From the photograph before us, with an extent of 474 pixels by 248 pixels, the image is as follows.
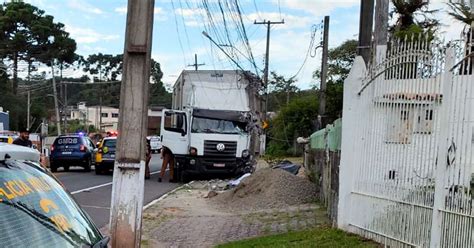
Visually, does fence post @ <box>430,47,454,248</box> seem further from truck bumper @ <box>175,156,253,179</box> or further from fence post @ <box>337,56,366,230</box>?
truck bumper @ <box>175,156,253,179</box>

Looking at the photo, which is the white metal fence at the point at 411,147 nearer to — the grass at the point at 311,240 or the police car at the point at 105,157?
the grass at the point at 311,240

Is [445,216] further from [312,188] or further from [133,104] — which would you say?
[312,188]

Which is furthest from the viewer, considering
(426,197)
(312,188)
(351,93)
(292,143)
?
(292,143)

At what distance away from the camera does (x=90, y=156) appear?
82.4 ft

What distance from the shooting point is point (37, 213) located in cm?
294

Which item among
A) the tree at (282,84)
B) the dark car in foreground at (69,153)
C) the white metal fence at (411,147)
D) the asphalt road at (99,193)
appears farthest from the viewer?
the tree at (282,84)

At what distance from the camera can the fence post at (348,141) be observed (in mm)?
8508

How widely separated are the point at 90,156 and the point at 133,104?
63.0ft

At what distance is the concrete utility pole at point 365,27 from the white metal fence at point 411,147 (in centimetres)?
196

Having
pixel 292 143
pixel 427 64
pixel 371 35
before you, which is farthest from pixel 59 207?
pixel 292 143

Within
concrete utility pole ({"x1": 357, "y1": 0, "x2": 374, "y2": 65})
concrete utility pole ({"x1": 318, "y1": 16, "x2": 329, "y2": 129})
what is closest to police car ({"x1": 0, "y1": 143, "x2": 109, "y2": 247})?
concrete utility pole ({"x1": 357, "y1": 0, "x2": 374, "y2": 65})

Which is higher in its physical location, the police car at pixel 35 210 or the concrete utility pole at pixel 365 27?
the concrete utility pole at pixel 365 27

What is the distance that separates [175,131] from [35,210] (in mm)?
17161

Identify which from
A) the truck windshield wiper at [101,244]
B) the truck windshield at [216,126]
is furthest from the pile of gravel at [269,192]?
the truck windshield wiper at [101,244]
